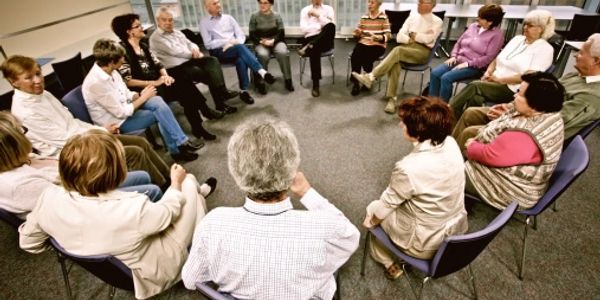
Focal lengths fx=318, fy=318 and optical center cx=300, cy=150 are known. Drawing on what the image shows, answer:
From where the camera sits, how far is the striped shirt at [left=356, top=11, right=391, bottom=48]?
12.7 ft

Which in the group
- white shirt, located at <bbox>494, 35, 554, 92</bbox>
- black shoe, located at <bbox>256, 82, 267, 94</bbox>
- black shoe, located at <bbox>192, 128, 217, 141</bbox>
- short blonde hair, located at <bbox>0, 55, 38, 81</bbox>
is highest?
short blonde hair, located at <bbox>0, 55, 38, 81</bbox>

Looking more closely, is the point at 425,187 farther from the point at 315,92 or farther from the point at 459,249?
the point at 315,92

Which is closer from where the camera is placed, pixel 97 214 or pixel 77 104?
pixel 97 214

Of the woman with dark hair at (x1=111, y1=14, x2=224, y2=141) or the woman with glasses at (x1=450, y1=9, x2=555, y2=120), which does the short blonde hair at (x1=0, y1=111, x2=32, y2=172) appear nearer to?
the woman with dark hair at (x1=111, y1=14, x2=224, y2=141)

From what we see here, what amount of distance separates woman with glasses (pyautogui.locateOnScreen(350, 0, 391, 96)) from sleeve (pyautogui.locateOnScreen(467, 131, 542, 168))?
8.06 ft

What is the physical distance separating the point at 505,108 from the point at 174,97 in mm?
2906

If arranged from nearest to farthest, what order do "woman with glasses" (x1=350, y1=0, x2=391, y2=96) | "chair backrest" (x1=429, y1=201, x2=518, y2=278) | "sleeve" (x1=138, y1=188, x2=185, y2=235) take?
"chair backrest" (x1=429, y1=201, x2=518, y2=278)
"sleeve" (x1=138, y1=188, x2=185, y2=235)
"woman with glasses" (x1=350, y1=0, x2=391, y2=96)

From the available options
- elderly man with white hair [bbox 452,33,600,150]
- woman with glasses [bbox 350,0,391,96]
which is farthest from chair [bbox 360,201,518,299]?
woman with glasses [bbox 350,0,391,96]

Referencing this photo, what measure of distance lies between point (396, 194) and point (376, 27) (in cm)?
302

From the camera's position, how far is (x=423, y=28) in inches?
141

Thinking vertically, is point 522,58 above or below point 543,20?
below

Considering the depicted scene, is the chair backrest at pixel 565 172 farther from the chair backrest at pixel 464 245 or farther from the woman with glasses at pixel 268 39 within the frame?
the woman with glasses at pixel 268 39

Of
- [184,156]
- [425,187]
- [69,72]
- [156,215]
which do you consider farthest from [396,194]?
[69,72]

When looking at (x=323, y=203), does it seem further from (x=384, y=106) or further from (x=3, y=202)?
(x=384, y=106)
